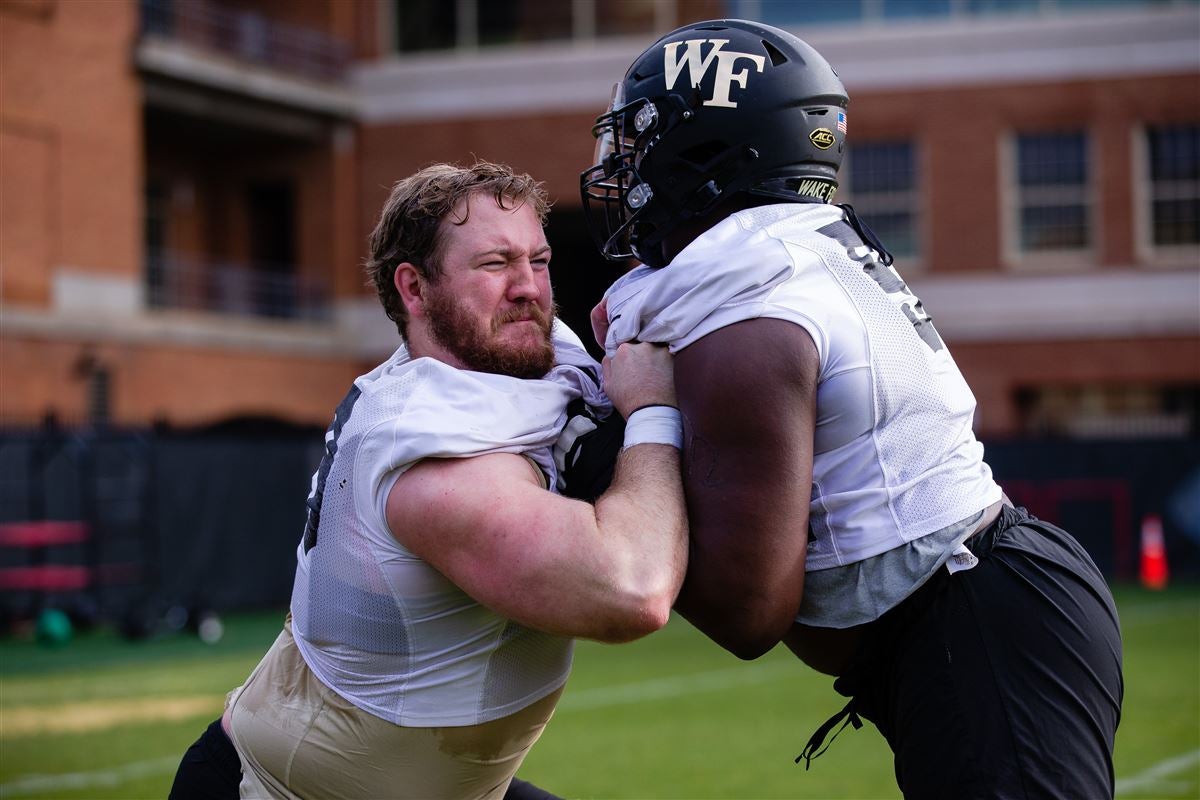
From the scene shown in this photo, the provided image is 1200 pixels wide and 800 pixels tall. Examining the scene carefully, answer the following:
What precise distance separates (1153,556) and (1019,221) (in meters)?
8.35

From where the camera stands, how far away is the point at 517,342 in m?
3.19

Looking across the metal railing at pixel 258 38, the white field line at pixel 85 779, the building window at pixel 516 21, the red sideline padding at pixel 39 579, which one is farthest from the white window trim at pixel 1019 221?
the white field line at pixel 85 779

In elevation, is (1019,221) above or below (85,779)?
above

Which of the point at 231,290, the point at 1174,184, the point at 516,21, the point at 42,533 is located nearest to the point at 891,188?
the point at 1174,184

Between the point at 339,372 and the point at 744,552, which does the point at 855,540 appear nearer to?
the point at 744,552

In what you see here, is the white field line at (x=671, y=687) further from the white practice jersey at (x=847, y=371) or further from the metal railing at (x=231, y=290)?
the metal railing at (x=231, y=290)

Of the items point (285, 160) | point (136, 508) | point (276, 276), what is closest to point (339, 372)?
point (276, 276)

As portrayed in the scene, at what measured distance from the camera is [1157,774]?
7457 millimetres

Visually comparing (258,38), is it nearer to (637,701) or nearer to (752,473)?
(637,701)

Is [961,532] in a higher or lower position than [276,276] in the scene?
lower

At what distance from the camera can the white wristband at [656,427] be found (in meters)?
2.94

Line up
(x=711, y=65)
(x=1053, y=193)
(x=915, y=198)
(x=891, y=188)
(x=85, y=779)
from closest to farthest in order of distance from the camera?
1. (x=711, y=65)
2. (x=85, y=779)
3. (x=1053, y=193)
4. (x=915, y=198)
5. (x=891, y=188)

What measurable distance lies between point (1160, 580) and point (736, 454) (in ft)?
59.0

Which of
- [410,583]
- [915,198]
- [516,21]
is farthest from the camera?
[516,21]
